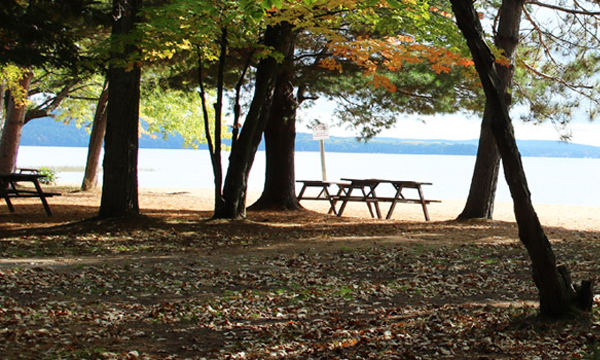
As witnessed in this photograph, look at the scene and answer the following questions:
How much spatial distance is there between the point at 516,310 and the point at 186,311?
8.06 ft

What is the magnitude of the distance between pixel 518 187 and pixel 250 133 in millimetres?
7125

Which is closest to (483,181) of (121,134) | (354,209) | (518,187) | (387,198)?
(387,198)

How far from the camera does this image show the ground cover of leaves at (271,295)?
4094mm

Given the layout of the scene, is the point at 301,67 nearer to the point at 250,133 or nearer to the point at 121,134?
the point at 250,133

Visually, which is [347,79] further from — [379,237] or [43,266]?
[43,266]

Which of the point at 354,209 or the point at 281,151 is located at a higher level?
the point at 281,151

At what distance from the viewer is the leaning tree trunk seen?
4.29m

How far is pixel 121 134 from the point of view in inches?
391

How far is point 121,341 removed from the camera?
4.21 meters

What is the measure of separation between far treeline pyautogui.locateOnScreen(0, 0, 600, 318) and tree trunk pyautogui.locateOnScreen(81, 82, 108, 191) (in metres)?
2.02

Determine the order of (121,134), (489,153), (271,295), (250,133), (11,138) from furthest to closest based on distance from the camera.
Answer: (11,138) → (489,153) → (250,133) → (121,134) → (271,295)

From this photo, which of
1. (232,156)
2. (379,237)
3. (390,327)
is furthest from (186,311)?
(232,156)

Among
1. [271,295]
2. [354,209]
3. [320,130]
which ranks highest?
[320,130]

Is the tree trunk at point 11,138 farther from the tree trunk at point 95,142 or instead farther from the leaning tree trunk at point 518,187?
the leaning tree trunk at point 518,187
